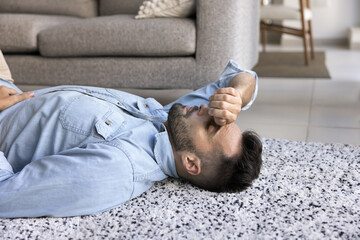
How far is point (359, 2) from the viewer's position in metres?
5.47

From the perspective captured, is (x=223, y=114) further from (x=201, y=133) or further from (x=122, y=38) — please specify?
(x=122, y=38)

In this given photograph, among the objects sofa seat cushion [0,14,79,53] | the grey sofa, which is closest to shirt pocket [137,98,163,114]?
the grey sofa

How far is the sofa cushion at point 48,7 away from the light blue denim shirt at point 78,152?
1.68 metres

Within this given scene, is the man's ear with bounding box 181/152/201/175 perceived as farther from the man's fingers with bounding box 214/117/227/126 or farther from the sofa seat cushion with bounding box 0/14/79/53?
the sofa seat cushion with bounding box 0/14/79/53

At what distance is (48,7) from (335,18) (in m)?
3.99

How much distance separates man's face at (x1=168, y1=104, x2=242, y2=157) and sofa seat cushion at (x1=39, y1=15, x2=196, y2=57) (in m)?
0.87

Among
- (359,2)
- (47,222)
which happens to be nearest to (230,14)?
(47,222)

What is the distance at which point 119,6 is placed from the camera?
9.80ft

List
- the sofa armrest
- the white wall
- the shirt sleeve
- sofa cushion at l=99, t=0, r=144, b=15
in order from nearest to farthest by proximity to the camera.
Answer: the shirt sleeve, the sofa armrest, sofa cushion at l=99, t=0, r=144, b=15, the white wall

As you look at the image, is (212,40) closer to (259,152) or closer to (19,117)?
(259,152)

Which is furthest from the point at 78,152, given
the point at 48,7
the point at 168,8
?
the point at 48,7

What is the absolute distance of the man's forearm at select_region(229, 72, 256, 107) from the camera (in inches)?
61.5

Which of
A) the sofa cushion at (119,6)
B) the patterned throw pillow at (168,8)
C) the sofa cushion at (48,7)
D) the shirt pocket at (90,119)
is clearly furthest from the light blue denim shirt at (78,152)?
the sofa cushion at (48,7)

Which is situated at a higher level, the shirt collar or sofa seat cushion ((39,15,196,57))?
sofa seat cushion ((39,15,196,57))
